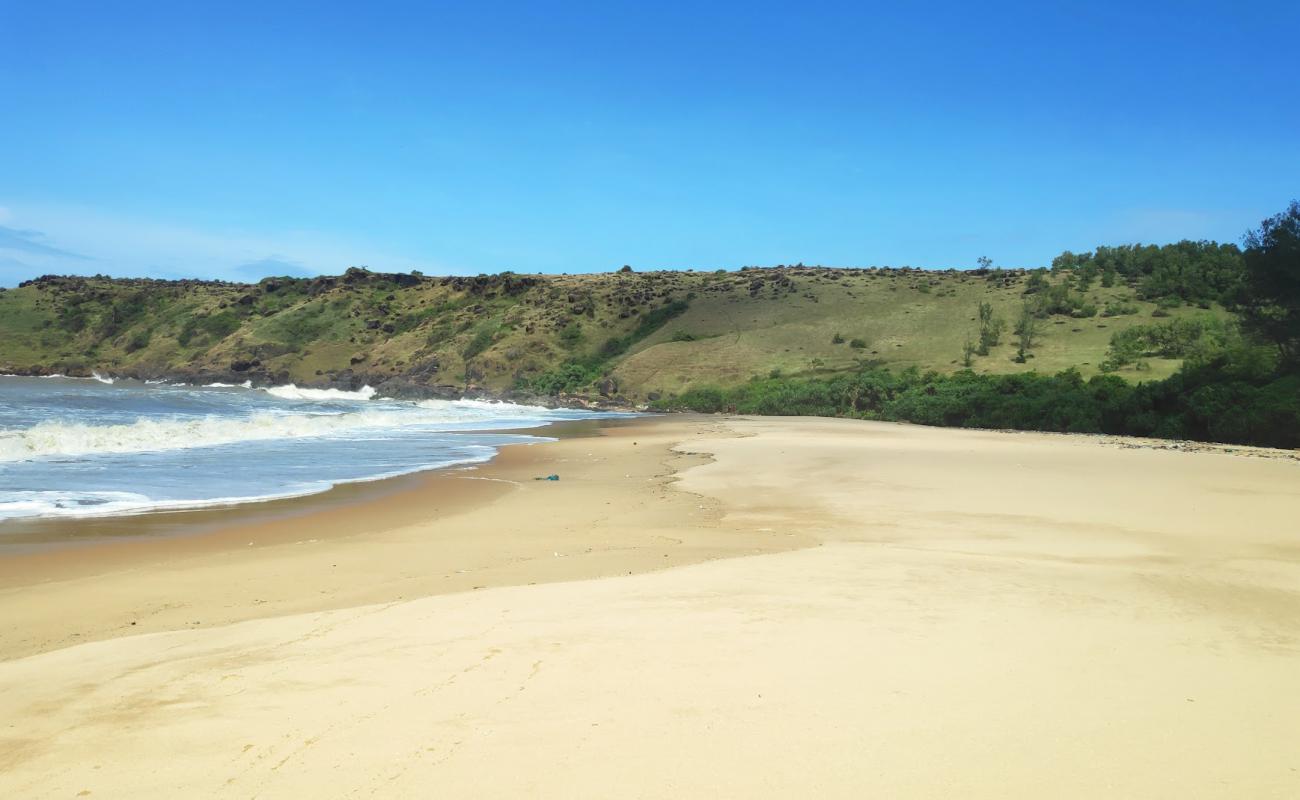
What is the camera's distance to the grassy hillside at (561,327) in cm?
A: 5825

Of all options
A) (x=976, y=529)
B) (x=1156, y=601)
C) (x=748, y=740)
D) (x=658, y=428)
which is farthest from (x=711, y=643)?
(x=658, y=428)

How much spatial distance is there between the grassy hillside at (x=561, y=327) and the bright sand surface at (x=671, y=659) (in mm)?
36393

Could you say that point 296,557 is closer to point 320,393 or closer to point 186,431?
point 186,431

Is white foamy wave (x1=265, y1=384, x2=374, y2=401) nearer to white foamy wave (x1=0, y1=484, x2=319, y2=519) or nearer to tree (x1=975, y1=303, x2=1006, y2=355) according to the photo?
tree (x1=975, y1=303, x2=1006, y2=355)

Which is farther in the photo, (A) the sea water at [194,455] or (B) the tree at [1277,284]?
(B) the tree at [1277,284]

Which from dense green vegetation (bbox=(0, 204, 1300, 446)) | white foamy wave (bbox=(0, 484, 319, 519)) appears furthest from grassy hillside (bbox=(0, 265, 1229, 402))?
white foamy wave (bbox=(0, 484, 319, 519))

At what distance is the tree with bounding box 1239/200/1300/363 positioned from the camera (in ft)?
93.5

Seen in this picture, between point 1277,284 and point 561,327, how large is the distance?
5855cm

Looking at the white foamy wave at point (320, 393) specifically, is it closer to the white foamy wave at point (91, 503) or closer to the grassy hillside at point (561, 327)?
the grassy hillside at point (561, 327)

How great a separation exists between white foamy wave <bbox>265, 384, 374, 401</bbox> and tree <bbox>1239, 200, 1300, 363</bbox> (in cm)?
5800

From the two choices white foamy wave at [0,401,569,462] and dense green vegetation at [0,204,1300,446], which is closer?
white foamy wave at [0,401,569,462]

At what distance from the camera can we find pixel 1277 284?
2930 cm

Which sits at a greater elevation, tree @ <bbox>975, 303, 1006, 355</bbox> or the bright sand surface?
tree @ <bbox>975, 303, 1006, 355</bbox>

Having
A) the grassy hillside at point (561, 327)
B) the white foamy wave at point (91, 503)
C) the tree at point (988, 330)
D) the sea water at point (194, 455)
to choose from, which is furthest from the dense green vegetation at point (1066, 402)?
the white foamy wave at point (91, 503)
